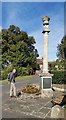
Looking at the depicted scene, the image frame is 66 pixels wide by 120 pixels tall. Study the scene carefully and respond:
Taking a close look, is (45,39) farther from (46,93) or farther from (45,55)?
(46,93)

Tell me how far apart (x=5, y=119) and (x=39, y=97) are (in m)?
5.32

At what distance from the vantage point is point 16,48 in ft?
151

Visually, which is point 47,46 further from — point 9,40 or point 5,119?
point 9,40

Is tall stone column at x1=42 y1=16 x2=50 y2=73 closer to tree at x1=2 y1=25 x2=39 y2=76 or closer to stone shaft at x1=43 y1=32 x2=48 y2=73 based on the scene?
stone shaft at x1=43 y1=32 x2=48 y2=73

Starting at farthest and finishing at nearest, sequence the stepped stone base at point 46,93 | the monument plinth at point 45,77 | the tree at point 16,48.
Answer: the tree at point 16,48
the monument plinth at point 45,77
the stepped stone base at point 46,93

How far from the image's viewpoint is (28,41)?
5356 cm

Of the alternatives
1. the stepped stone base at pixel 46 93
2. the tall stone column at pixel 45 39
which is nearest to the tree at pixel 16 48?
the tall stone column at pixel 45 39

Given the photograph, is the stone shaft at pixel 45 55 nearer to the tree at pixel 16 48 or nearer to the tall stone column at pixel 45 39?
the tall stone column at pixel 45 39

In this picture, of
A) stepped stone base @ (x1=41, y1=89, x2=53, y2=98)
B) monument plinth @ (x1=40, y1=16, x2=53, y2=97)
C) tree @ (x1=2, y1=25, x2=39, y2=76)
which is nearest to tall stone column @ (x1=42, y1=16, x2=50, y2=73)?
monument plinth @ (x1=40, y1=16, x2=53, y2=97)

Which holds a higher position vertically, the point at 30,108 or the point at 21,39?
the point at 21,39

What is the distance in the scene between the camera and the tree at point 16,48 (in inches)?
1786

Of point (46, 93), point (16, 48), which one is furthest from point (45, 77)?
point (16, 48)

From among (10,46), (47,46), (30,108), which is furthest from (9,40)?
(30,108)

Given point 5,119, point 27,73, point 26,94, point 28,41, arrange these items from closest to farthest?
1. point 5,119
2. point 26,94
3. point 27,73
4. point 28,41
